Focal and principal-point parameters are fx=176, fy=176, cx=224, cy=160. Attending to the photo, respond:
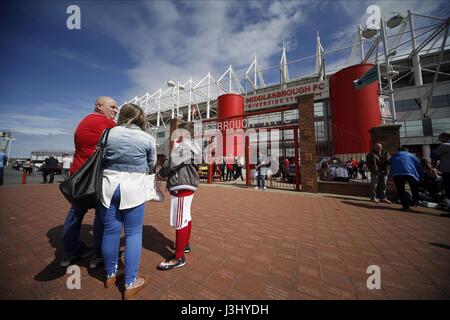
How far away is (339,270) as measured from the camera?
189 cm

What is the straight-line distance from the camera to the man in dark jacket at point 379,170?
5219 mm

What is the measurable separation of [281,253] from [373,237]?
1.71 metres

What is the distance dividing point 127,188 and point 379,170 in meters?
6.63

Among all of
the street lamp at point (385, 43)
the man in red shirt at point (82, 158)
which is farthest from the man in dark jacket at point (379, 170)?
the man in red shirt at point (82, 158)

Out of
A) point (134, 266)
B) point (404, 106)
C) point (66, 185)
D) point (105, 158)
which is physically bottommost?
point (134, 266)

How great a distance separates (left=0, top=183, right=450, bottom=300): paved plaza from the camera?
1.57 m

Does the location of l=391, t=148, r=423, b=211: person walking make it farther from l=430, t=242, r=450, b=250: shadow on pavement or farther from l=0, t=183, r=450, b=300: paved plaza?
l=430, t=242, r=450, b=250: shadow on pavement

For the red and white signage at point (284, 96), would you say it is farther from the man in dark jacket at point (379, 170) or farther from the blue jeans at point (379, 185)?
the blue jeans at point (379, 185)

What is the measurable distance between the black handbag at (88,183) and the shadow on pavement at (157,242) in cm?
119

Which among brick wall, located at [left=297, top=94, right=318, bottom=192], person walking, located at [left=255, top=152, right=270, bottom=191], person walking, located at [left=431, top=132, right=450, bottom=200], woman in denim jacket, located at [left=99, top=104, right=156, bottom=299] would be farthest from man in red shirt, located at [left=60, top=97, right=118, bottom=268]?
brick wall, located at [left=297, top=94, right=318, bottom=192]

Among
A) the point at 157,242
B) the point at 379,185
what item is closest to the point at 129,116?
the point at 157,242

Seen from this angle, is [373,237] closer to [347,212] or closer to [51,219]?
[347,212]
